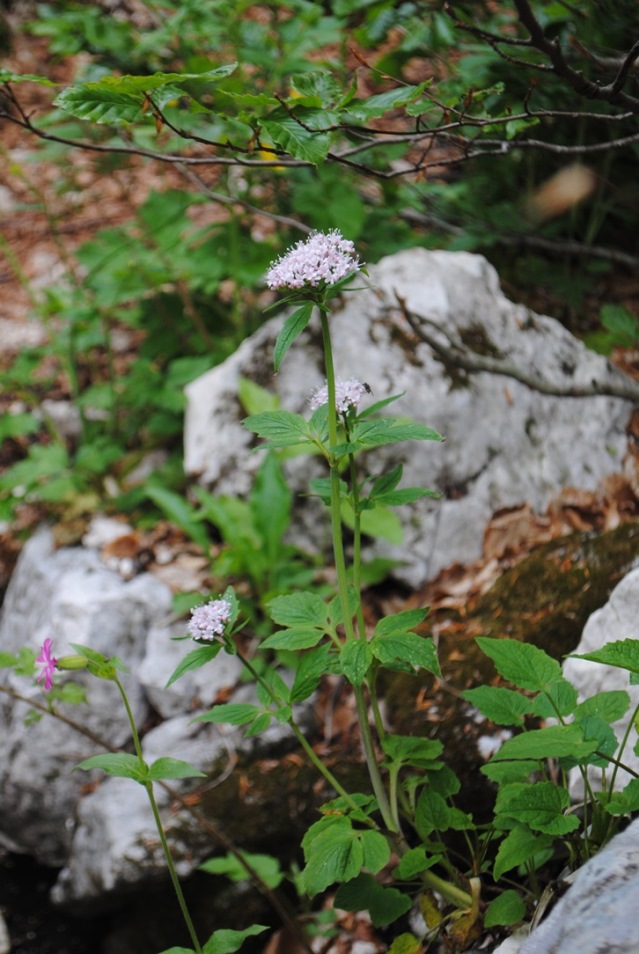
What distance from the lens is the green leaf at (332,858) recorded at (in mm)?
1304

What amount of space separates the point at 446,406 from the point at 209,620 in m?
1.59

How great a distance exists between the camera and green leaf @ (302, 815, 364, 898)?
130cm

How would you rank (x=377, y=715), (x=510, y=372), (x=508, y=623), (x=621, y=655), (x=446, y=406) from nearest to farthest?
(x=621, y=655), (x=377, y=715), (x=508, y=623), (x=510, y=372), (x=446, y=406)

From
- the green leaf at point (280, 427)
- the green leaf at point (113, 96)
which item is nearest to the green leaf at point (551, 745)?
the green leaf at point (280, 427)

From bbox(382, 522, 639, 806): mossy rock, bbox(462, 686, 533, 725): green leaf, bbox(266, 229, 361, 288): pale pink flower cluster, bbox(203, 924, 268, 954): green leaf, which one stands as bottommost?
bbox(382, 522, 639, 806): mossy rock

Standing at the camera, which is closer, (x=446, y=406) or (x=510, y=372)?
(x=510, y=372)

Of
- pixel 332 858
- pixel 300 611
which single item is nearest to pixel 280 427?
pixel 300 611

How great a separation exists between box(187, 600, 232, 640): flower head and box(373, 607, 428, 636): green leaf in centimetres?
26

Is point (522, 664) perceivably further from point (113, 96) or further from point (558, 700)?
point (113, 96)

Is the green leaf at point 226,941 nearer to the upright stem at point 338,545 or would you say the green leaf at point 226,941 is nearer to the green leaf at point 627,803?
the upright stem at point 338,545

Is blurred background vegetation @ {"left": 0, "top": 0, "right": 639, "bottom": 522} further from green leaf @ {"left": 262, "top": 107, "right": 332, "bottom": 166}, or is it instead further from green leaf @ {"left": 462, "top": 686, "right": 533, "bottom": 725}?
green leaf @ {"left": 462, "top": 686, "right": 533, "bottom": 725}

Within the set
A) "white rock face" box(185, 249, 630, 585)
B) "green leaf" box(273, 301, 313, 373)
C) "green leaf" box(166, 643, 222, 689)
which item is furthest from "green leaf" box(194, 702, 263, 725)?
"white rock face" box(185, 249, 630, 585)

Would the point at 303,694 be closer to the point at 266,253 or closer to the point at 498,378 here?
the point at 498,378

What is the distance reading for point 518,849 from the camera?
1306 millimetres
